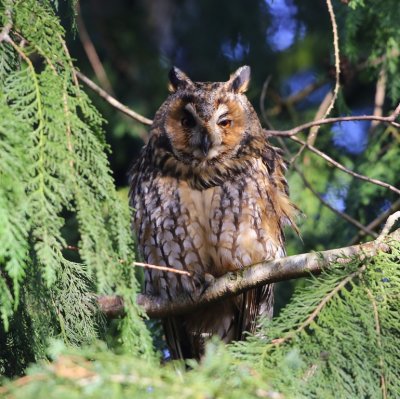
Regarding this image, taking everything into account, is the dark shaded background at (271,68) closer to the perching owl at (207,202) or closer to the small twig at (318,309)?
the perching owl at (207,202)

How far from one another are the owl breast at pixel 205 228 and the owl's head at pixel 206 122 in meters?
0.16

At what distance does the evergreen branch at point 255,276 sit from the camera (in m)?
2.61

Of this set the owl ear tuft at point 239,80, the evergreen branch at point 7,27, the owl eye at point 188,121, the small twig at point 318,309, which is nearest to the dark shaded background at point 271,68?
the owl ear tuft at point 239,80

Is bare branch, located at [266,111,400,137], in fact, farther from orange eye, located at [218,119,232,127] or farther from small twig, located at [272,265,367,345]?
small twig, located at [272,265,367,345]

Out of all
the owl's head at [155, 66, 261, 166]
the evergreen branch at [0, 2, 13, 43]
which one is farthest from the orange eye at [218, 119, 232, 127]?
the evergreen branch at [0, 2, 13, 43]

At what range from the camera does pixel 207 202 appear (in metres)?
3.61

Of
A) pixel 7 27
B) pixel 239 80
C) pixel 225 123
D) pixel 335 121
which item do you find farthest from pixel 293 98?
pixel 7 27

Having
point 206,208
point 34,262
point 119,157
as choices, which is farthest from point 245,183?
point 119,157

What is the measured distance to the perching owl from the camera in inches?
141

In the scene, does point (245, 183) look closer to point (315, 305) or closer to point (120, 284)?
point (315, 305)

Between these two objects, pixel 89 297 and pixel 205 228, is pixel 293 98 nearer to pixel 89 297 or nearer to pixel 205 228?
pixel 205 228

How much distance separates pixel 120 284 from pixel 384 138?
301 centimetres

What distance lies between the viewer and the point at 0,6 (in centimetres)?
222

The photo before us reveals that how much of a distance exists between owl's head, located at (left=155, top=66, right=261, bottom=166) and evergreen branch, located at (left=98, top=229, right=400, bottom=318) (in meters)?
0.75
